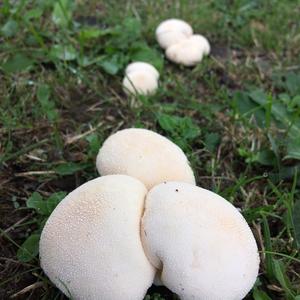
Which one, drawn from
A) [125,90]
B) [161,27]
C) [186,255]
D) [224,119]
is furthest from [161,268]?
[161,27]

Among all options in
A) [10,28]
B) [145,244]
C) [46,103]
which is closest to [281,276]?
[145,244]

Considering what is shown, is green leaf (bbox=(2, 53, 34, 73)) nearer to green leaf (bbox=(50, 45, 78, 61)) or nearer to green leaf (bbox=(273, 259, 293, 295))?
green leaf (bbox=(50, 45, 78, 61))

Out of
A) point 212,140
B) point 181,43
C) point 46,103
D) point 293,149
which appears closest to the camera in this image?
point 293,149

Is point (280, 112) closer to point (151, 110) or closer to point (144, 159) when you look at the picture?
point (151, 110)

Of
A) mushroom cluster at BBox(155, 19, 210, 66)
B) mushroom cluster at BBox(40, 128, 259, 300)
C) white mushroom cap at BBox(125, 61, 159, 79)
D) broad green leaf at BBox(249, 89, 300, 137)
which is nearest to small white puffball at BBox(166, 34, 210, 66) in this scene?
mushroom cluster at BBox(155, 19, 210, 66)

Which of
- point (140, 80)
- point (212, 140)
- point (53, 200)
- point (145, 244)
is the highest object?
point (145, 244)

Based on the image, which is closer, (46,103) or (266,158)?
(266,158)

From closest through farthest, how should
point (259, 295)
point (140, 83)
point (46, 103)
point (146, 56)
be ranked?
point (259, 295) < point (46, 103) < point (140, 83) < point (146, 56)

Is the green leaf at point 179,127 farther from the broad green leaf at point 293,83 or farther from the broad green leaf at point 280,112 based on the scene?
the broad green leaf at point 293,83

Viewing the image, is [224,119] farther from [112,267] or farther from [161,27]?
[112,267]
